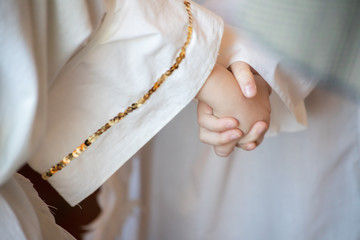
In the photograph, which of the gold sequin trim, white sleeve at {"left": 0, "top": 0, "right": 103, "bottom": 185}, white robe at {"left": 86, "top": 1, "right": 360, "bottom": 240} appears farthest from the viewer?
white robe at {"left": 86, "top": 1, "right": 360, "bottom": 240}

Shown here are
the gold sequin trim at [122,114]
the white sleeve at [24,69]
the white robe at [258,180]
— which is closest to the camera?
the white sleeve at [24,69]

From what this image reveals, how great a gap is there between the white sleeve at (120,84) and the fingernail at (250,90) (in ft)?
0.15

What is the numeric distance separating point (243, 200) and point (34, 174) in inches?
24.3

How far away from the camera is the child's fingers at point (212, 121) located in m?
0.42

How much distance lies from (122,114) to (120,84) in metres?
0.03

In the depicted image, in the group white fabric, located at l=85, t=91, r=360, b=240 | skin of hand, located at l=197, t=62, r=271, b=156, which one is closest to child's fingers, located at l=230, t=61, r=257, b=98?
skin of hand, located at l=197, t=62, r=271, b=156

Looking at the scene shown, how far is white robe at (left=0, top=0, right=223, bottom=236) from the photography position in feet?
0.95

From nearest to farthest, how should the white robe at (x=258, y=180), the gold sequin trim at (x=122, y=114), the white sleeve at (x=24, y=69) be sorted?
the white sleeve at (x=24, y=69) → the gold sequin trim at (x=122, y=114) → the white robe at (x=258, y=180)

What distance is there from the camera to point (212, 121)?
435 millimetres

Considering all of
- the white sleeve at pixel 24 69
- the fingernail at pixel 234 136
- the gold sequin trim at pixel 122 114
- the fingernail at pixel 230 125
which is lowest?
the fingernail at pixel 234 136

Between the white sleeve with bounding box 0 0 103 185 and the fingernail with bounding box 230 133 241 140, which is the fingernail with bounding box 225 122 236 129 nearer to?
the fingernail with bounding box 230 133 241 140

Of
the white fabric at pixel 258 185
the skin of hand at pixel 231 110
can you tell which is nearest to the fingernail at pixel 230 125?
the skin of hand at pixel 231 110

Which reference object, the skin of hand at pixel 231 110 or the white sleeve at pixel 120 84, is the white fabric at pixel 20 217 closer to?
the white sleeve at pixel 120 84

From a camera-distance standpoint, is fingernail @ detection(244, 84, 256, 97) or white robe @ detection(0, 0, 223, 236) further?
fingernail @ detection(244, 84, 256, 97)
